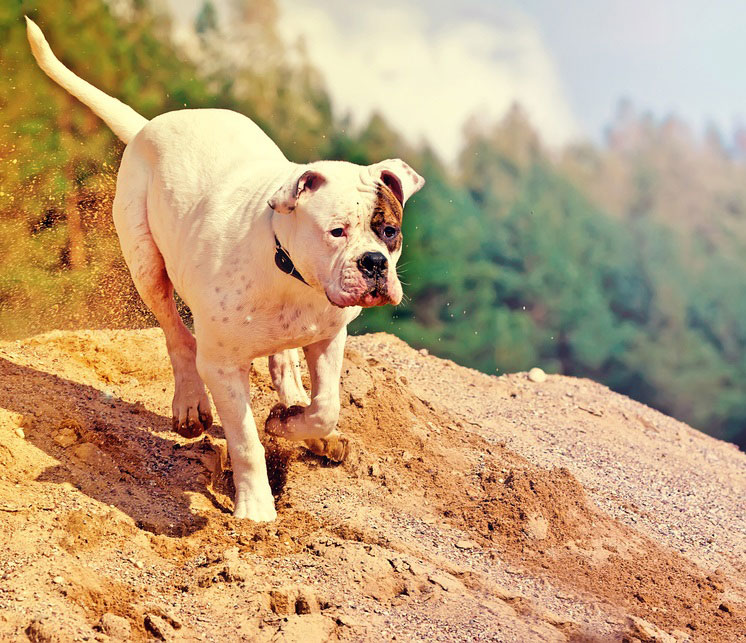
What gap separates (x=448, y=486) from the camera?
6.14m

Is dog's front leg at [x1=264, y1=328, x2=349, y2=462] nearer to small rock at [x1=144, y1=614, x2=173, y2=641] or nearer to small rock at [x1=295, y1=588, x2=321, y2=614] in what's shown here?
small rock at [x1=295, y1=588, x2=321, y2=614]

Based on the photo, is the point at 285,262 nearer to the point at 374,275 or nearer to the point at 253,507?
the point at 374,275

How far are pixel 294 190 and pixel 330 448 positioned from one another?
7.00 ft

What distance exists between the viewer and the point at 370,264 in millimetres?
4309

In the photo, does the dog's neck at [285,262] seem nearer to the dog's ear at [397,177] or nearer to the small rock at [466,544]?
the dog's ear at [397,177]

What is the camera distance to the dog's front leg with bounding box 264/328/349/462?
5.32m

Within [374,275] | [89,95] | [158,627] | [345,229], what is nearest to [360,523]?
[158,627]

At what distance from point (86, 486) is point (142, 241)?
152 cm

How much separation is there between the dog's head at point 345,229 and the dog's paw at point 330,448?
1.81 m

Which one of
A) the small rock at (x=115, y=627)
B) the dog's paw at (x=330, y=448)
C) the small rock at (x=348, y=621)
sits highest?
the small rock at (x=115, y=627)

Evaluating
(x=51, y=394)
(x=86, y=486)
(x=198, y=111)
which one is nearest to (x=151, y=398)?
(x=51, y=394)

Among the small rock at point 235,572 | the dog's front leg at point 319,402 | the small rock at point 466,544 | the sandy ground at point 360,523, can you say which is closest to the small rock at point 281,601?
the sandy ground at point 360,523

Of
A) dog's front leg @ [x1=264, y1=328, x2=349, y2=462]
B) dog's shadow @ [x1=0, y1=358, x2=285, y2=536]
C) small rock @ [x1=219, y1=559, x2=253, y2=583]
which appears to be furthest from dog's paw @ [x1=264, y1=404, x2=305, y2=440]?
small rock @ [x1=219, y1=559, x2=253, y2=583]

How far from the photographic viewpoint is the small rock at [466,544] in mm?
5398
